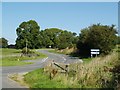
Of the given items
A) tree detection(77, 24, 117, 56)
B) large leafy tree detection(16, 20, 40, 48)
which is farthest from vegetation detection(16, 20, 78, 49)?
tree detection(77, 24, 117, 56)

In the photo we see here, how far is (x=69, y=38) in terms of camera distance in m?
151

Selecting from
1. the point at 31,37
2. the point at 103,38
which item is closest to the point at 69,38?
the point at 31,37

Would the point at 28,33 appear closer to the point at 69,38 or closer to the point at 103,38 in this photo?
the point at 69,38

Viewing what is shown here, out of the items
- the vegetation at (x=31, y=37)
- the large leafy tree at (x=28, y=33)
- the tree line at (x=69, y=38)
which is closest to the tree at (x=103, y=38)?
the tree line at (x=69, y=38)

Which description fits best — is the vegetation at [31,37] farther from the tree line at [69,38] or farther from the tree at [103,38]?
the tree at [103,38]

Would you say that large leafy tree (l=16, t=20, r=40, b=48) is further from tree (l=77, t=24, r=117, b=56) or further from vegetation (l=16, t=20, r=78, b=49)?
tree (l=77, t=24, r=117, b=56)

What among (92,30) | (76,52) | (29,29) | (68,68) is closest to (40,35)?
(29,29)

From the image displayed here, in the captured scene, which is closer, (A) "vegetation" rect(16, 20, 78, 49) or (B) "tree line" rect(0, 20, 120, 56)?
(B) "tree line" rect(0, 20, 120, 56)

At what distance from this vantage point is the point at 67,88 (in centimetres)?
1602

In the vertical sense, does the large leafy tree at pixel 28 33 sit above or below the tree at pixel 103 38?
above

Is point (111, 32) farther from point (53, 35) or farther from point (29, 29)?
point (53, 35)

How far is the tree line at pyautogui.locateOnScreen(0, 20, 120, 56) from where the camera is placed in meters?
57.3

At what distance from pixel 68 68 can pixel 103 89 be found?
6901 millimetres

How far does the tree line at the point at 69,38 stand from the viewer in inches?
2256
